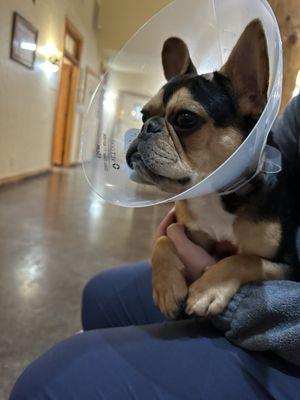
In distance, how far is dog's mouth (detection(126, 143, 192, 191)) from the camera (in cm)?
78

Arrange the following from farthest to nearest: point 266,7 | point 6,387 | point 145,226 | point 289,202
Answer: point 145,226 → point 6,387 → point 289,202 → point 266,7

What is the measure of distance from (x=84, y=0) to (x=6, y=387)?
268 inches

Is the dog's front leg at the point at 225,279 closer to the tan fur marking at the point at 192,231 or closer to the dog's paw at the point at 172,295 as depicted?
the dog's paw at the point at 172,295

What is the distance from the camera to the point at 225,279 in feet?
2.56

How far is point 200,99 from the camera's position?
80 cm

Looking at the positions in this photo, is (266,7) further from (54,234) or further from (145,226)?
(145,226)

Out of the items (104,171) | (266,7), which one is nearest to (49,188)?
(104,171)

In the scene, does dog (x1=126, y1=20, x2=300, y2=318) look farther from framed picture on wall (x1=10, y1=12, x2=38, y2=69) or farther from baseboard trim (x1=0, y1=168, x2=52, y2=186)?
framed picture on wall (x1=10, y1=12, x2=38, y2=69)

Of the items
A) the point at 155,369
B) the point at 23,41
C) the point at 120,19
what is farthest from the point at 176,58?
the point at 120,19

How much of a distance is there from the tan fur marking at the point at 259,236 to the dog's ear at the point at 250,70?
0.22 m

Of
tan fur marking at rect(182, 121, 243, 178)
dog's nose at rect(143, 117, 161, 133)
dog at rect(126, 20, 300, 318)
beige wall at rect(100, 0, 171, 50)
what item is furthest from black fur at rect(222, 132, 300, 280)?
beige wall at rect(100, 0, 171, 50)

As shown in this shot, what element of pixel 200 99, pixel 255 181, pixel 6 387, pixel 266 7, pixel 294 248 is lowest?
pixel 6 387

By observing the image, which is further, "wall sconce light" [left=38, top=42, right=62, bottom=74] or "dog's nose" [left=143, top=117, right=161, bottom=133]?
"wall sconce light" [left=38, top=42, right=62, bottom=74]

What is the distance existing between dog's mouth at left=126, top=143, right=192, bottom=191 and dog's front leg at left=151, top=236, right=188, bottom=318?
0.18 meters
